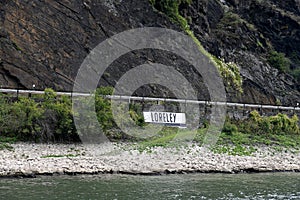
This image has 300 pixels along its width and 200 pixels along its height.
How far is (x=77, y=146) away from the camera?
2911 centimetres

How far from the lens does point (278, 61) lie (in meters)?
55.2

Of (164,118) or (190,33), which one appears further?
(190,33)

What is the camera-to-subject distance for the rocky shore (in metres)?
23.8

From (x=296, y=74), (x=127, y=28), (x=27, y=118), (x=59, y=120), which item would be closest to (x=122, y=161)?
(x=59, y=120)

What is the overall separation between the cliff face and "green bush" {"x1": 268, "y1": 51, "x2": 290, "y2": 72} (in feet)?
2.95

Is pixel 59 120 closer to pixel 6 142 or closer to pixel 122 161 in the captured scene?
pixel 6 142

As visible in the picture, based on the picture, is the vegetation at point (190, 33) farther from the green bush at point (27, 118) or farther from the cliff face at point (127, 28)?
the green bush at point (27, 118)

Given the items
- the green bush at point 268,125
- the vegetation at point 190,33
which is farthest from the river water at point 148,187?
the vegetation at point 190,33

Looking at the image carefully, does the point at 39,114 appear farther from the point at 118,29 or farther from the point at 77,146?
the point at 118,29

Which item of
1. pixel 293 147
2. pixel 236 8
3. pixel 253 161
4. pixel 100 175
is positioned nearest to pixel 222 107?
pixel 293 147

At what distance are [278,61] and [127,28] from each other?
22332mm

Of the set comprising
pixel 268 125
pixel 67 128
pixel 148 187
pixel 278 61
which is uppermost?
pixel 278 61

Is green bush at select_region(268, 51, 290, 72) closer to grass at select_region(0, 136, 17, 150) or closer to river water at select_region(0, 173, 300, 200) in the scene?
river water at select_region(0, 173, 300, 200)

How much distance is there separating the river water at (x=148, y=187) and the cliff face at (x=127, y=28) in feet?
44.8
